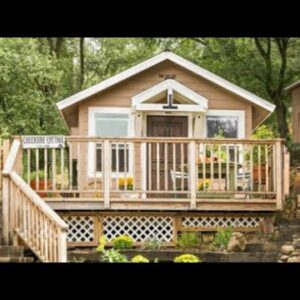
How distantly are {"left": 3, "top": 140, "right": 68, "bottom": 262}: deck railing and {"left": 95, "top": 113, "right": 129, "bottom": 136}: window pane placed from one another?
7.22 ft

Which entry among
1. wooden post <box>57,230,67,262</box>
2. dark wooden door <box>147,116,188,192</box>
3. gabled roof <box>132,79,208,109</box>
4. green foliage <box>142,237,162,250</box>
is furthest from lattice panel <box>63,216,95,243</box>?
wooden post <box>57,230,67,262</box>

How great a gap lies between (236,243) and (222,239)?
0.35m

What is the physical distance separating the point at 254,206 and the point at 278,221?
335 mm

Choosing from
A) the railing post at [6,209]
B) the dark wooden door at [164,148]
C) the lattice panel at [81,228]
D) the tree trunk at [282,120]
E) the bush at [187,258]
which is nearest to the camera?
the railing post at [6,209]

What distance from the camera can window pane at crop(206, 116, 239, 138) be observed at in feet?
38.5

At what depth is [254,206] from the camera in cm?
1053

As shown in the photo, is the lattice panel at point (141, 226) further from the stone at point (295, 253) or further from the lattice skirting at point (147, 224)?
the stone at point (295, 253)

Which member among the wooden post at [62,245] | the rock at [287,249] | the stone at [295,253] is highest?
the wooden post at [62,245]

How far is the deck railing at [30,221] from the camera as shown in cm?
852

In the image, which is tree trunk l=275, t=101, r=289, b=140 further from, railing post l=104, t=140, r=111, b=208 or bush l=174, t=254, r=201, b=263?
bush l=174, t=254, r=201, b=263

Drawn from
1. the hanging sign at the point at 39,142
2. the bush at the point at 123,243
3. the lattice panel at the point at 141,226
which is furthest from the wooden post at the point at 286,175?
the hanging sign at the point at 39,142

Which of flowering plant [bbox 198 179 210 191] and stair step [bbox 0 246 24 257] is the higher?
flowering plant [bbox 198 179 210 191]

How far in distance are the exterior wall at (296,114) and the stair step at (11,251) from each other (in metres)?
7.10
